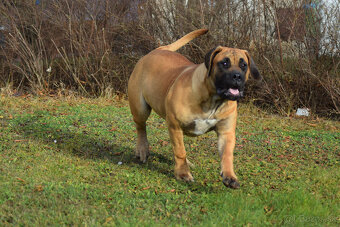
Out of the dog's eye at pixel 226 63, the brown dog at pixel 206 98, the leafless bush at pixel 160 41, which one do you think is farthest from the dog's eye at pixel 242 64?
the leafless bush at pixel 160 41

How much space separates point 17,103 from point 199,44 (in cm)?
443

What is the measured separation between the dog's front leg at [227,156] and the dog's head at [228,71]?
1.81ft

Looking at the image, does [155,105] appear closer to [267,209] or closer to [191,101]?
[191,101]

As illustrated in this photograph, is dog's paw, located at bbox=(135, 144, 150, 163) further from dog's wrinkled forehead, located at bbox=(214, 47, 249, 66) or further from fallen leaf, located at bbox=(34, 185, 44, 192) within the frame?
dog's wrinkled forehead, located at bbox=(214, 47, 249, 66)

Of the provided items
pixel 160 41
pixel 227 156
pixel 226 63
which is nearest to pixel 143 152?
pixel 227 156

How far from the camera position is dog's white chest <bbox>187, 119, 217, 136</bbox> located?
455cm

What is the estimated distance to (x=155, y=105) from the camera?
5324 millimetres

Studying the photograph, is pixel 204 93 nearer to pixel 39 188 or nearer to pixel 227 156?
pixel 227 156

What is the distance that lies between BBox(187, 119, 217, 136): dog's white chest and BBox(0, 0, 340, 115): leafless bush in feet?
14.8

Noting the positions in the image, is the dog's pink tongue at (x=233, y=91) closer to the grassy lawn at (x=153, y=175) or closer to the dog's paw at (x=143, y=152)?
the grassy lawn at (x=153, y=175)

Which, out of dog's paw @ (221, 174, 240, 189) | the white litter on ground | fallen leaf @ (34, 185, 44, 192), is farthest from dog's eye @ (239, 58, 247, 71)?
the white litter on ground

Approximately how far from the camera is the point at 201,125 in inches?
181

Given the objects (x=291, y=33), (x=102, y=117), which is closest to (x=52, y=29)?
(x=102, y=117)

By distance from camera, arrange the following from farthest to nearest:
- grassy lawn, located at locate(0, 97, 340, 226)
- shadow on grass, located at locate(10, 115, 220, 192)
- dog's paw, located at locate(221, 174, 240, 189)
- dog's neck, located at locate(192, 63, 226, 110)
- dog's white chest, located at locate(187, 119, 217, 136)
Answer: shadow on grass, located at locate(10, 115, 220, 192), dog's white chest, located at locate(187, 119, 217, 136), dog's neck, located at locate(192, 63, 226, 110), dog's paw, located at locate(221, 174, 240, 189), grassy lawn, located at locate(0, 97, 340, 226)
